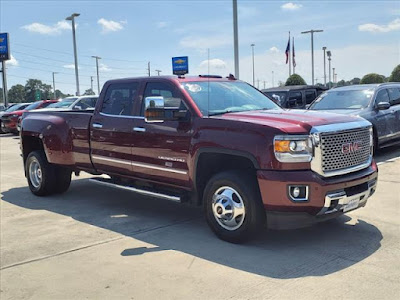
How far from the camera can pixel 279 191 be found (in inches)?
177

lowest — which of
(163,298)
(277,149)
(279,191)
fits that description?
(163,298)

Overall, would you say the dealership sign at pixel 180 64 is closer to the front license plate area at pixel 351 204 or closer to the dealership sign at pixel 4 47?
the dealership sign at pixel 4 47

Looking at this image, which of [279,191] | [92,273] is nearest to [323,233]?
[279,191]

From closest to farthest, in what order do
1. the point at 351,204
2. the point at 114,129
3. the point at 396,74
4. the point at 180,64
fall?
the point at 351,204
the point at 114,129
the point at 396,74
the point at 180,64

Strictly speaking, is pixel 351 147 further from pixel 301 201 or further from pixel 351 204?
pixel 301 201

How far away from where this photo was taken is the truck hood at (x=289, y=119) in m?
4.59

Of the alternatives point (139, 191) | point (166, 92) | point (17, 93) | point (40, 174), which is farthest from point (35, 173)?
point (17, 93)

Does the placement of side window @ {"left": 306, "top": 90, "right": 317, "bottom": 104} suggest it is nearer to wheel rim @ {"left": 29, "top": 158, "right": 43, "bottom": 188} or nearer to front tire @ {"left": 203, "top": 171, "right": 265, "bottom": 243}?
wheel rim @ {"left": 29, "top": 158, "right": 43, "bottom": 188}

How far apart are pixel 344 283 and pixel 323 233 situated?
142 cm

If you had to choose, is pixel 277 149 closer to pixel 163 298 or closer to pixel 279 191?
pixel 279 191

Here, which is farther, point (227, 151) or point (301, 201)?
point (227, 151)

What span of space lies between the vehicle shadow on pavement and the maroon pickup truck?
31 cm

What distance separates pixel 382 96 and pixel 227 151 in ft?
23.8

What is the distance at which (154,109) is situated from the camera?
5.23 m
